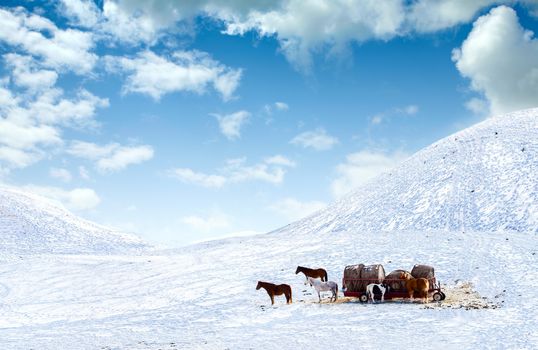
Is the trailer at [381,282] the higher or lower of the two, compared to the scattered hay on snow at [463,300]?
higher

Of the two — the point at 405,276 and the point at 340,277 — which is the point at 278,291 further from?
the point at 405,276

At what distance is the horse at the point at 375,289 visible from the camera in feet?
79.9

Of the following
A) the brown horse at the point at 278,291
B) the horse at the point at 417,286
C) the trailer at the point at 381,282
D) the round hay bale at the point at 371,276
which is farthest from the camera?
the brown horse at the point at 278,291

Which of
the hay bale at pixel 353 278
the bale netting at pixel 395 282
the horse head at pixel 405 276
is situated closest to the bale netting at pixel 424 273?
the horse head at pixel 405 276

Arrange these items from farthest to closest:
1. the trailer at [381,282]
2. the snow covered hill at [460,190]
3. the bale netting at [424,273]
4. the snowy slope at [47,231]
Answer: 1. the snowy slope at [47,231]
2. the snow covered hill at [460,190]
3. the bale netting at [424,273]
4. the trailer at [381,282]

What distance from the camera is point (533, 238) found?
38.2 meters

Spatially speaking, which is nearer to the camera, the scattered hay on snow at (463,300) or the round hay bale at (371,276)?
the scattered hay on snow at (463,300)

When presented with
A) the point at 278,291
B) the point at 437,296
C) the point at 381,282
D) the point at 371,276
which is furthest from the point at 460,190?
the point at 278,291

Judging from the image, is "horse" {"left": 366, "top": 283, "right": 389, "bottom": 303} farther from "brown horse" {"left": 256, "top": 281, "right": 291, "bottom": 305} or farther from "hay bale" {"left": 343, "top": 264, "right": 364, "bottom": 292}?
"brown horse" {"left": 256, "top": 281, "right": 291, "bottom": 305}

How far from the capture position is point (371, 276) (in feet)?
81.7

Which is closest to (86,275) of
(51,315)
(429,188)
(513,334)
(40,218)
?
(51,315)

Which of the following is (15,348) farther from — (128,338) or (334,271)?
(334,271)

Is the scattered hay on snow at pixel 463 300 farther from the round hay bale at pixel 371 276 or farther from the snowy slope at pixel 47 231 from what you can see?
the snowy slope at pixel 47 231

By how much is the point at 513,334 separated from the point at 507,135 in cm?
5776
